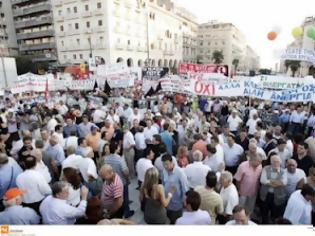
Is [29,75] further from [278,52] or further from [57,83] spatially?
[278,52]

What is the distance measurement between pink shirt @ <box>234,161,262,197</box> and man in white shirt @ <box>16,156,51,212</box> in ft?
9.85

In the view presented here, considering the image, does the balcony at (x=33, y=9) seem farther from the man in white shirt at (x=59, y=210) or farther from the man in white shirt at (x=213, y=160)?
the man in white shirt at (x=59, y=210)

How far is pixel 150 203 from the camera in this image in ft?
11.6

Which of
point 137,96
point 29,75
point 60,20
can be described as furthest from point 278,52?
point 60,20

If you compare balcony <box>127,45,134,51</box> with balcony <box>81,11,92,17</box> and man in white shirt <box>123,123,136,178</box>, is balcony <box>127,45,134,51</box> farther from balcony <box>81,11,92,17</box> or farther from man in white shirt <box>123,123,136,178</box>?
man in white shirt <box>123,123,136,178</box>

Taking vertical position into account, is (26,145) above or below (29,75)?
below

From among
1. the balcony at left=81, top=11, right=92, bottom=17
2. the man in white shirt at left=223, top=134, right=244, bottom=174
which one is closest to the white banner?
the man in white shirt at left=223, top=134, right=244, bottom=174

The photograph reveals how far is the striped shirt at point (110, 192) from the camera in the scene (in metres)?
3.88

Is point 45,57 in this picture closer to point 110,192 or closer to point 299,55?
point 299,55

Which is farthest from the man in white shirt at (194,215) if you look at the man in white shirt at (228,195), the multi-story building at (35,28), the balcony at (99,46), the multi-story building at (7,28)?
the multi-story building at (7,28)

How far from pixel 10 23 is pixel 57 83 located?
4759 centimetres

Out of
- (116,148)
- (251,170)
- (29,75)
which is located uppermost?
(29,75)

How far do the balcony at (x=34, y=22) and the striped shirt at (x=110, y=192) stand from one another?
1963 inches

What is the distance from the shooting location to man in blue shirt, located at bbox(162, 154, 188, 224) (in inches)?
162
